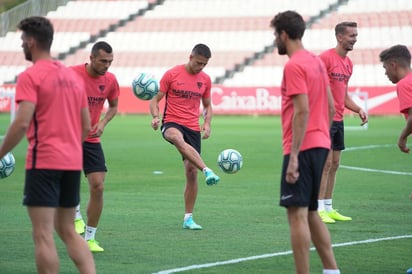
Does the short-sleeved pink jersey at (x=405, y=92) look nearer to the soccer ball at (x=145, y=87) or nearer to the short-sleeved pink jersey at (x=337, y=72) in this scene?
the short-sleeved pink jersey at (x=337, y=72)

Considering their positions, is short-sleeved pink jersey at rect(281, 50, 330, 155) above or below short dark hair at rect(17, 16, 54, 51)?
below

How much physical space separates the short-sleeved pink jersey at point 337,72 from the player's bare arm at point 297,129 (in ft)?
17.8

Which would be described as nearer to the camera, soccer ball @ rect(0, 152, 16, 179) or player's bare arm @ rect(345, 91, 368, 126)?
soccer ball @ rect(0, 152, 16, 179)

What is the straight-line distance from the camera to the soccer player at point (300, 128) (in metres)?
7.91

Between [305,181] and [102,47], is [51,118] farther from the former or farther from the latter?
[102,47]

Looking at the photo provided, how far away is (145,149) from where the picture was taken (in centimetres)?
2638

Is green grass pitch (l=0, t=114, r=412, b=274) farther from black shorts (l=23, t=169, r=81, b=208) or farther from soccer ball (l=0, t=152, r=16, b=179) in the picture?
black shorts (l=23, t=169, r=81, b=208)

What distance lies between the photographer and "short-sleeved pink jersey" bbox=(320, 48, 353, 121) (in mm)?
13297

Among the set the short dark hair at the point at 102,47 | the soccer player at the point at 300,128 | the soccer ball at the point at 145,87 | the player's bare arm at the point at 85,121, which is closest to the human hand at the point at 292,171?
the soccer player at the point at 300,128

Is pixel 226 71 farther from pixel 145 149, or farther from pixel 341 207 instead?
pixel 341 207

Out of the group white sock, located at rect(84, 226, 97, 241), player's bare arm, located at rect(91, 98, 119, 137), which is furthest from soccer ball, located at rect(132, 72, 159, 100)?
white sock, located at rect(84, 226, 97, 241)

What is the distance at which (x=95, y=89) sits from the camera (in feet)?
36.7

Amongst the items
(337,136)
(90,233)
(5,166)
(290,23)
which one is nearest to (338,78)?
(337,136)

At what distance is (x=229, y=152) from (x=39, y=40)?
6.68 meters
